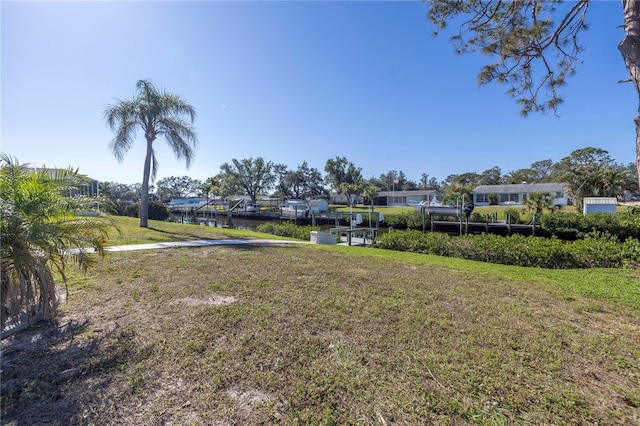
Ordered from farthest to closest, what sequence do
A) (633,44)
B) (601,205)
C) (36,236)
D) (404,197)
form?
(404,197) → (601,205) → (633,44) → (36,236)

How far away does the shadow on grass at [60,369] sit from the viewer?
1.97 metres

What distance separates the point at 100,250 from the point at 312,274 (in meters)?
3.54

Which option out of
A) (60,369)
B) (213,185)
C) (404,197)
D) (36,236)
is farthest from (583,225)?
(213,185)

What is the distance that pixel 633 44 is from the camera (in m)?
3.39

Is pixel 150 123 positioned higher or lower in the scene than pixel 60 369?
higher

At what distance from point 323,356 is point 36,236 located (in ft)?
9.92

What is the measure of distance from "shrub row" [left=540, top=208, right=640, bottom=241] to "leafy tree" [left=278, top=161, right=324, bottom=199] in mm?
45785

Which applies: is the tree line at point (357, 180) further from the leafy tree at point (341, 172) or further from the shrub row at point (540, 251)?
the shrub row at point (540, 251)

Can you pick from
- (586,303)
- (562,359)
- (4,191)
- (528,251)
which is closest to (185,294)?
(4,191)

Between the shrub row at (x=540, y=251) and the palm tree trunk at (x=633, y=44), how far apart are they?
5460 millimetres

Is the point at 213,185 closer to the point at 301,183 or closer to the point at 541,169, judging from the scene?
the point at 301,183

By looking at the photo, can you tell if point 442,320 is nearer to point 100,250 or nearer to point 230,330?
point 230,330

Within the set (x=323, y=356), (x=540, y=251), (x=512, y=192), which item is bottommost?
(x=323, y=356)

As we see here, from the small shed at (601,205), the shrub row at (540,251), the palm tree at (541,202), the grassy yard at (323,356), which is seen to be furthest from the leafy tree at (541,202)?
the grassy yard at (323,356)
